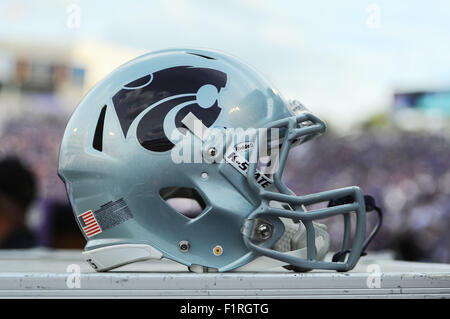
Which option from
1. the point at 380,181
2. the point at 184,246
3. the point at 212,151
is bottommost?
the point at 380,181

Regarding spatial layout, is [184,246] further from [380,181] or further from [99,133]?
[380,181]

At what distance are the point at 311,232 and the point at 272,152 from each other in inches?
10.7

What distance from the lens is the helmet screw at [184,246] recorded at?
6.36 ft

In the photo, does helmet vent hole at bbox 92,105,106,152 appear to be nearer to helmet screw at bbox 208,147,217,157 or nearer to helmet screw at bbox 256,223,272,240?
helmet screw at bbox 208,147,217,157

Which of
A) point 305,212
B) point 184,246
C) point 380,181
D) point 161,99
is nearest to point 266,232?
point 305,212

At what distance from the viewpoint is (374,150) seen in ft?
22.1

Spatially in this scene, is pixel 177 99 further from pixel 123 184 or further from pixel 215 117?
pixel 123 184

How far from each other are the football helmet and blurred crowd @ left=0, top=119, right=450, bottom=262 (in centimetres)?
358

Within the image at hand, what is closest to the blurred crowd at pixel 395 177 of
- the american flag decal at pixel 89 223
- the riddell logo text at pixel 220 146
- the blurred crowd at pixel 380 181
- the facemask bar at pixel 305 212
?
the blurred crowd at pixel 380 181

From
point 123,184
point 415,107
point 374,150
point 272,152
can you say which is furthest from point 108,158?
point 415,107

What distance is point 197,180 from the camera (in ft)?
6.35

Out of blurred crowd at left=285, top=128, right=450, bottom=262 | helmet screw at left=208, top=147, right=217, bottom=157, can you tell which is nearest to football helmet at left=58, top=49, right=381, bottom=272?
helmet screw at left=208, top=147, right=217, bottom=157

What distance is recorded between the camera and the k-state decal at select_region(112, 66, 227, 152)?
76.6 inches

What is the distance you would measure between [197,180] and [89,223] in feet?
1.15
